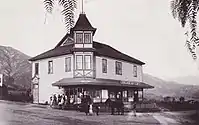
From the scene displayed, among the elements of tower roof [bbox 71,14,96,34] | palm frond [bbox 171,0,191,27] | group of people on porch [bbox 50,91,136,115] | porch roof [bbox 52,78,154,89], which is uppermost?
palm frond [bbox 171,0,191,27]

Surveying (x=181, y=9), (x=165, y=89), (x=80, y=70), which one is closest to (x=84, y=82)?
(x=80, y=70)

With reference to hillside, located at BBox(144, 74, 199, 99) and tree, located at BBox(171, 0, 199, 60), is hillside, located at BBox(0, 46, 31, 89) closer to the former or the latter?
hillside, located at BBox(144, 74, 199, 99)

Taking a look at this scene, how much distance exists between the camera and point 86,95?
2244 mm

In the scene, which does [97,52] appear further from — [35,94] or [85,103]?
[35,94]

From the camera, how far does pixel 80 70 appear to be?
224 cm

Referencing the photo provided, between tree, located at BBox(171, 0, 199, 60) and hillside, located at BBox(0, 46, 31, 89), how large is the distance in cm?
101

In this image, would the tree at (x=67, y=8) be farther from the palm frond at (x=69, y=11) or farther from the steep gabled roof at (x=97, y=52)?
the steep gabled roof at (x=97, y=52)

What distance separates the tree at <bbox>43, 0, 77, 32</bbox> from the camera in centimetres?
202

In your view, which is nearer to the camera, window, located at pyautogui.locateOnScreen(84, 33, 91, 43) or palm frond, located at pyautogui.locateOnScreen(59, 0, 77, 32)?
palm frond, located at pyautogui.locateOnScreen(59, 0, 77, 32)

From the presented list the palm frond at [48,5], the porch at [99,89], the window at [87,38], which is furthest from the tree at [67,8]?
the porch at [99,89]

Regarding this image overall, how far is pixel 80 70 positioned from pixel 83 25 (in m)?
0.28

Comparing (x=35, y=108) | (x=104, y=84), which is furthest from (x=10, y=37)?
(x=104, y=84)

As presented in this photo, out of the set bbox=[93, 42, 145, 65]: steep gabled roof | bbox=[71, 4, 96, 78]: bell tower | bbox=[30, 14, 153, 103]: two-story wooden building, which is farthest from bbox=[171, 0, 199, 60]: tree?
bbox=[71, 4, 96, 78]: bell tower

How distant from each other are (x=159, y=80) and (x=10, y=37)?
101 centimetres
